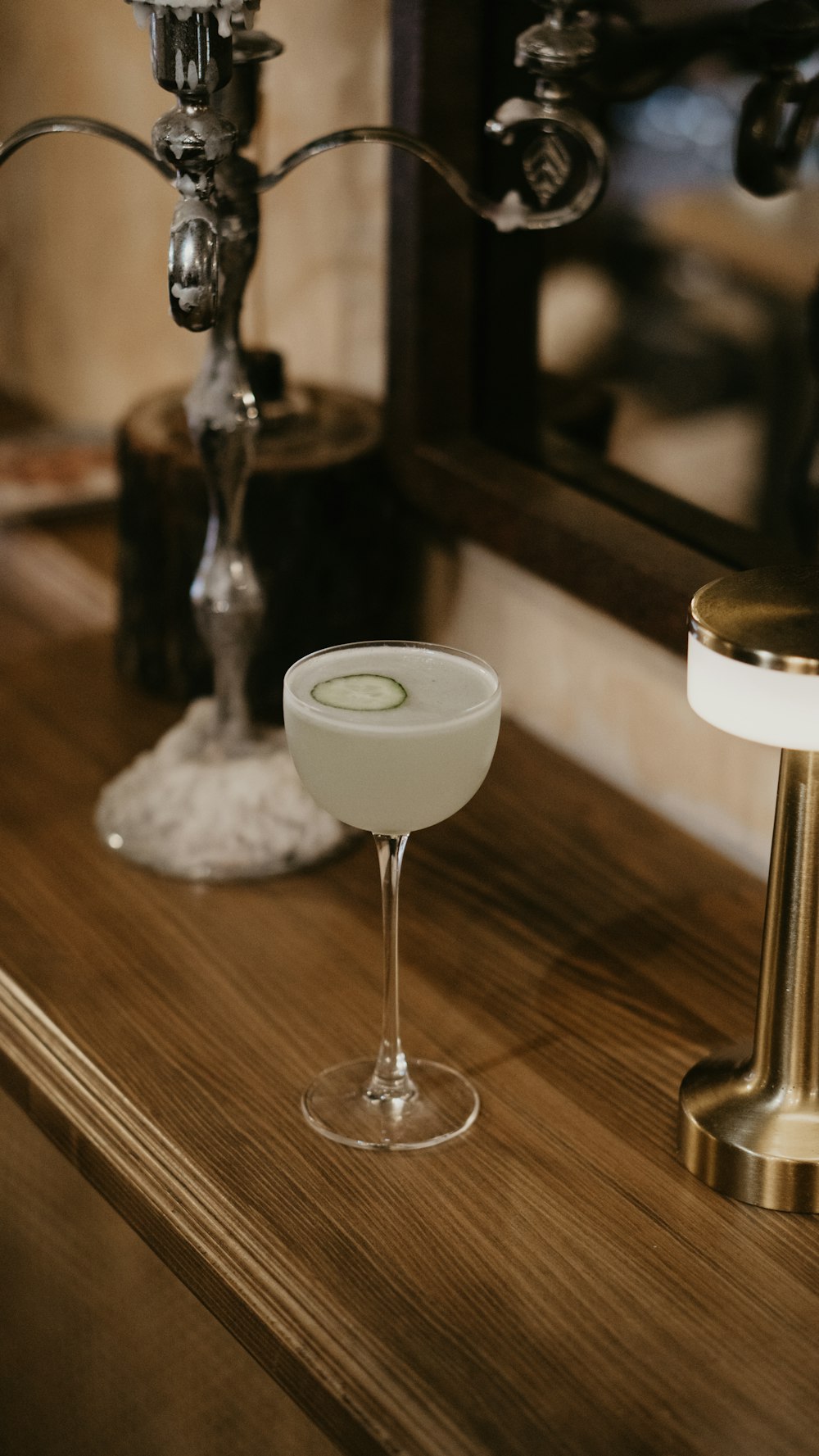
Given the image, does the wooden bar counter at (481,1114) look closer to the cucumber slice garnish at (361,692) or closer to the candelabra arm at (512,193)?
the cucumber slice garnish at (361,692)

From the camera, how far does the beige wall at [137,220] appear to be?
130cm

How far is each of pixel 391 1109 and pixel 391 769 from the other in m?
0.22

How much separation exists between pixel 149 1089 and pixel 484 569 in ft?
1.87

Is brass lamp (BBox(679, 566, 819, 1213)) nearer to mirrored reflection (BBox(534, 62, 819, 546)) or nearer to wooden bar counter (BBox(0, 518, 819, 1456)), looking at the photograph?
wooden bar counter (BBox(0, 518, 819, 1456))

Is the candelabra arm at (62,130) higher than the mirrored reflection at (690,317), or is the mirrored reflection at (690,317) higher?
the candelabra arm at (62,130)

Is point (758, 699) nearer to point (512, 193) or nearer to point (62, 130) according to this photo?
point (512, 193)

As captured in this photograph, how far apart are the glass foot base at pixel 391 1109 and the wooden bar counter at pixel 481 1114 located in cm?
1

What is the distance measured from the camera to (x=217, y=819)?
3.62ft

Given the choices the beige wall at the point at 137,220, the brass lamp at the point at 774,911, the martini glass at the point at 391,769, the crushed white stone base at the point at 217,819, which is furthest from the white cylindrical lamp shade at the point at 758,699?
the beige wall at the point at 137,220

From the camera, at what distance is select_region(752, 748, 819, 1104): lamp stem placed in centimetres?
77

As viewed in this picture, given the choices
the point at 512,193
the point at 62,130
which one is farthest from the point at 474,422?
the point at 62,130

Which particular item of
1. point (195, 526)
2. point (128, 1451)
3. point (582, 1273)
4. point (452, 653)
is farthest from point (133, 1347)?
point (195, 526)

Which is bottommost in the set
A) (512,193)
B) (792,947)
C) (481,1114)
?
(481,1114)

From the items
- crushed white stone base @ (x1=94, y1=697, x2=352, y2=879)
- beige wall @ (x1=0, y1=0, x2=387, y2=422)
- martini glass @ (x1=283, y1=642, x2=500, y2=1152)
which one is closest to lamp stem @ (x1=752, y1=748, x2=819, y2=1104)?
martini glass @ (x1=283, y1=642, x2=500, y2=1152)
